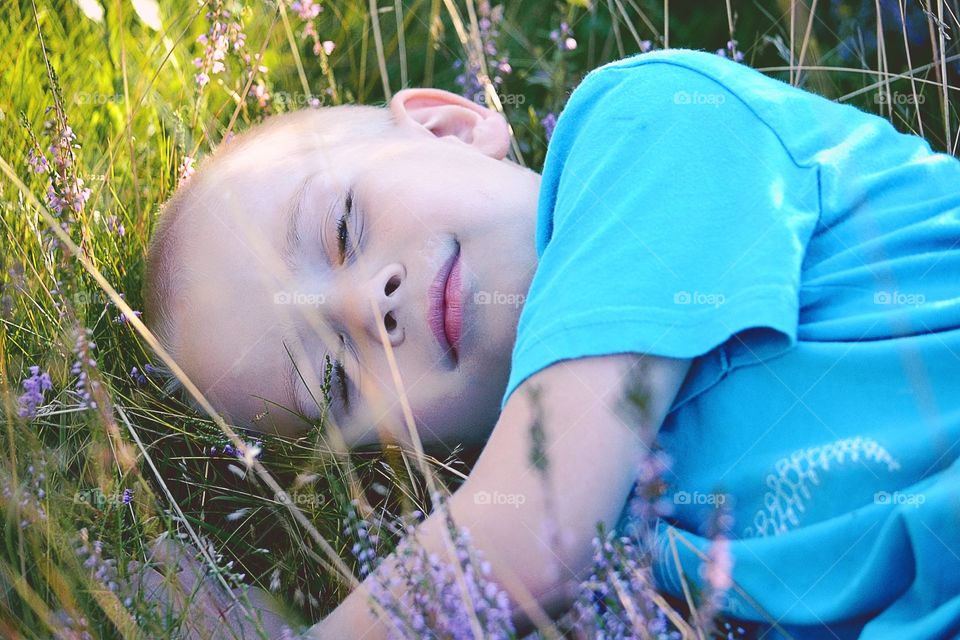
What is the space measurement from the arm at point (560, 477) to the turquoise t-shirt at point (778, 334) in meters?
0.04

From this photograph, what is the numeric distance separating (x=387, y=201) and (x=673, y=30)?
1.62m

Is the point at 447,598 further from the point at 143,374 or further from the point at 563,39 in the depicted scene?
the point at 563,39

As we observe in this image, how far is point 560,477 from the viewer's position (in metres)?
1.43

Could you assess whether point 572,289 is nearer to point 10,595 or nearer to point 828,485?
point 828,485

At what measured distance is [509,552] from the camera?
1449 mm

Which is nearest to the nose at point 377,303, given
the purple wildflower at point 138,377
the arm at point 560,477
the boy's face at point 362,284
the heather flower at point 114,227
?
the boy's face at point 362,284

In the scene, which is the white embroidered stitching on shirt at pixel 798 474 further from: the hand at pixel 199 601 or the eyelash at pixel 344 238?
the eyelash at pixel 344 238

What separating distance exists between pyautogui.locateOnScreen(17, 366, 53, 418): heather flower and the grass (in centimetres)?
3

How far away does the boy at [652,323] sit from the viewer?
4.76 feet

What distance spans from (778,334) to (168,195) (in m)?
1.63

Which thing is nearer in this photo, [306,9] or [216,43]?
[216,43]

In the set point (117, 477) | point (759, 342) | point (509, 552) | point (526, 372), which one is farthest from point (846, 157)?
point (117, 477)

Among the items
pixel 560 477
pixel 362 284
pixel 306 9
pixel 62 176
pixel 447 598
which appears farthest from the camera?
pixel 306 9

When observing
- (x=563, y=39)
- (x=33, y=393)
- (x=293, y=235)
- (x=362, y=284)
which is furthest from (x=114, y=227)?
(x=563, y=39)
